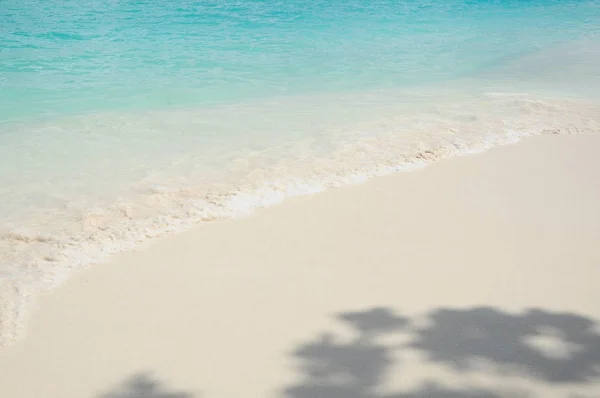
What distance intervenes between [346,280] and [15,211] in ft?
7.36

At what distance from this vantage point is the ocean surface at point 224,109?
3393 millimetres

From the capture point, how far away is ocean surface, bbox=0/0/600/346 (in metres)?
3.39

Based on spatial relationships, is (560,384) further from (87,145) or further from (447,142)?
(87,145)

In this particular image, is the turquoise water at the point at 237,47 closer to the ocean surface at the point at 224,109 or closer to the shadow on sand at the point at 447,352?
the ocean surface at the point at 224,109

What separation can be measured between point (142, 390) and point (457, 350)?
116 cm

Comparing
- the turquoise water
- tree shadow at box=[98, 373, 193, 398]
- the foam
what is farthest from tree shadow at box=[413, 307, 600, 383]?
the turquoise water

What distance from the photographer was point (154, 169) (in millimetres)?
4262

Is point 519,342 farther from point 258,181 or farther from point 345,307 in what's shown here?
point 258,181

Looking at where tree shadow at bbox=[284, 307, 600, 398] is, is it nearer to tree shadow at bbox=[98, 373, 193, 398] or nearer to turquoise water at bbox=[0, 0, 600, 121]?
tree shadow at bbox=[98, 373, 193, 398]

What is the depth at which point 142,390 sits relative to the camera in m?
1.97

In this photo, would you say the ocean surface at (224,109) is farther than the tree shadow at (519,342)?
Yes

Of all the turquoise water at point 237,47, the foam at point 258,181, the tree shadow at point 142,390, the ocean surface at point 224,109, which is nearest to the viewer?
the tree shadow at point 142,390

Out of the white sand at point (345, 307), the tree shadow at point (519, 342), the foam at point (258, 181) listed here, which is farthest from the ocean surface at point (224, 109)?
the tree shadow at point (519, 342)

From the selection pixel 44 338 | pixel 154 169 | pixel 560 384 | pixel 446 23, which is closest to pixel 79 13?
pixel 446 23
